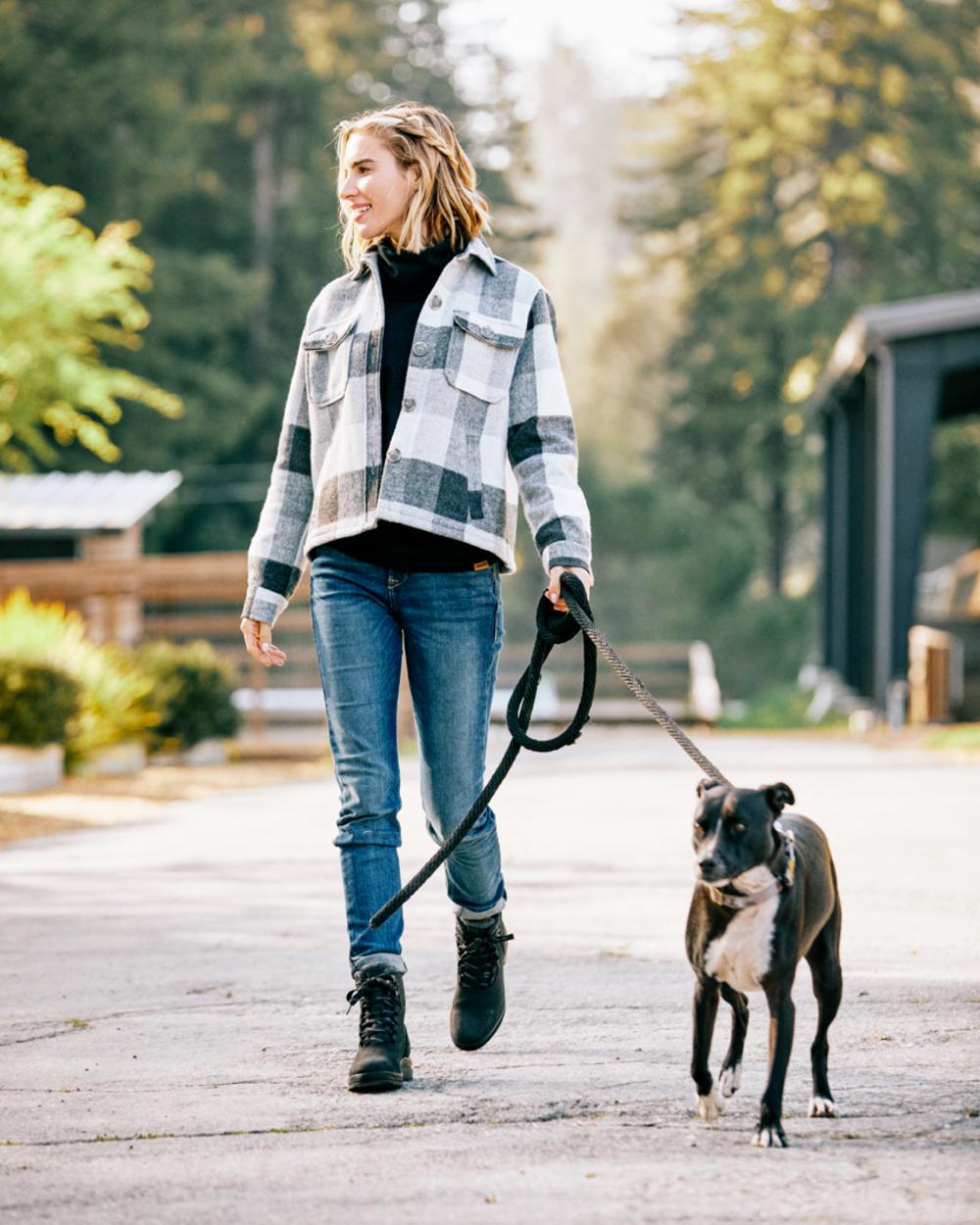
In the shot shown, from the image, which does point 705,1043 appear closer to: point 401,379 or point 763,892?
point 763,892

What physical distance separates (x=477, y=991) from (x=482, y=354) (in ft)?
4.98

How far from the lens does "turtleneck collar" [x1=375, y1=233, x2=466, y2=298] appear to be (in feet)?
14.7

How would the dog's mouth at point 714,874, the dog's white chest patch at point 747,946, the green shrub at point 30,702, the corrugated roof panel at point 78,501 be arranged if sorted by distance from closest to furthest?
the dog's mouth at point 714,874 → the dog's white chest patch at point 747,946 → the green shrub at point 30,702 → the corrugated roof panel at point 78,501

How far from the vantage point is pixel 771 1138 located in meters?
3.52

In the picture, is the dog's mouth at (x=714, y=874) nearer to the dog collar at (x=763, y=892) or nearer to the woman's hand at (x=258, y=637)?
the dog collar at (x=763, y=892)

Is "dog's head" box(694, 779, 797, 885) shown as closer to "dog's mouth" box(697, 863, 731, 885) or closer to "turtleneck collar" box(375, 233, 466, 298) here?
"dog's mouth" box(697, 863, 731, 885)

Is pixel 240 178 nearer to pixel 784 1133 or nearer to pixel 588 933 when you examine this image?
pixel 588 933

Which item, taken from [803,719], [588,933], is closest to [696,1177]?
[588,933]

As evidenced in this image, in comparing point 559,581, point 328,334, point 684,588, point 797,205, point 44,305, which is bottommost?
point 559,581

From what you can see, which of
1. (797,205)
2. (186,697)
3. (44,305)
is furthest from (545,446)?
(797,205)

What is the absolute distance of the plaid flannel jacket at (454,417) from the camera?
170 inches

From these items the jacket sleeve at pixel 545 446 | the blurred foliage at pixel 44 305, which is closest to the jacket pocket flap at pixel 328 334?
the jacket sleeve at pixel 545 446

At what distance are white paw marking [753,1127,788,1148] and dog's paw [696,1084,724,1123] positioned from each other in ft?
0.62

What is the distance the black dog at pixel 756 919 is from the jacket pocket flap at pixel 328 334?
4.79 feet
